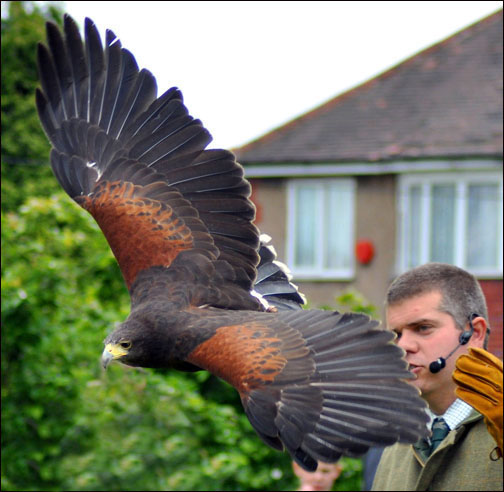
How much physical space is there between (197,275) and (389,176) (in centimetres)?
1220

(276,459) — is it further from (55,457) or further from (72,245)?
(72,245)

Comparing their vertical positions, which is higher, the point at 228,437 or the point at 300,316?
the point at 300,316

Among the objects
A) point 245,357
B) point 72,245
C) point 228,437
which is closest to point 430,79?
point 72,245

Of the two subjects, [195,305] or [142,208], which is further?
[142,208]

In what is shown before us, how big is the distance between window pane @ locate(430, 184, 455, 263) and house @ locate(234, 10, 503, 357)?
2 cm

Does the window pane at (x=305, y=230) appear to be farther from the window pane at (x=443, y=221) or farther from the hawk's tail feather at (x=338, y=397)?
the hawk's tail feather at (x=338, y=397)

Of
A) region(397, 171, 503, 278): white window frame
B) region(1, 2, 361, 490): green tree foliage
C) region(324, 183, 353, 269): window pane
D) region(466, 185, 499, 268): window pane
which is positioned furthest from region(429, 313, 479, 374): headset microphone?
region(324, 183, 353, 269): window pane

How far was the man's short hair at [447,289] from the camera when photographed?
3895 mm

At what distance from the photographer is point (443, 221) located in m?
16.3

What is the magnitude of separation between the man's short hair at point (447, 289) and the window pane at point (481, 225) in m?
11.1

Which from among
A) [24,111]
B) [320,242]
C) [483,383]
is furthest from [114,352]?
[24,111]

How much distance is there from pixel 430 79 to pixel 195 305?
12.2m

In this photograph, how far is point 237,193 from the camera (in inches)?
176

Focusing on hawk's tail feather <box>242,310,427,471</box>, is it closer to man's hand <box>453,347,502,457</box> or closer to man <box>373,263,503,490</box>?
man's hand <box>453,347,502,457</box>
